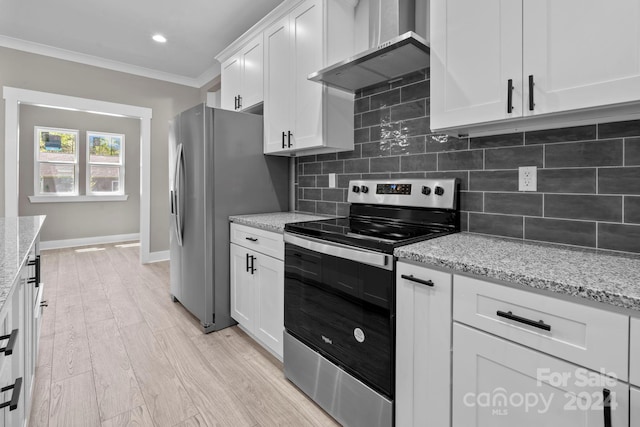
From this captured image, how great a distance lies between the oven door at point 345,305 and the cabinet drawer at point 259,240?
0.16 m

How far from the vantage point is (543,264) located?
106cm

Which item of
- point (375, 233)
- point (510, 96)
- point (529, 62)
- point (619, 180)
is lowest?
point (375, 233)

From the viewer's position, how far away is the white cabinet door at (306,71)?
215 centimetres

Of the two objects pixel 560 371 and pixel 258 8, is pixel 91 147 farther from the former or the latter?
pixel 560 371

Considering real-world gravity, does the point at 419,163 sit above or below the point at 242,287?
above

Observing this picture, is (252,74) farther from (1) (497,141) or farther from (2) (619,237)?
(2) (619,237)

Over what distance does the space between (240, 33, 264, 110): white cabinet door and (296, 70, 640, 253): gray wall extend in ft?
3.20

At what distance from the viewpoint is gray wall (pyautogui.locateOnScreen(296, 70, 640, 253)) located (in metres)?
1.25

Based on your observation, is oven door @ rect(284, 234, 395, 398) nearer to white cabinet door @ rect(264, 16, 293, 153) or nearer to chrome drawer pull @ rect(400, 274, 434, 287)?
chrome drawer pull @ rect(400, 274, 434, 287)

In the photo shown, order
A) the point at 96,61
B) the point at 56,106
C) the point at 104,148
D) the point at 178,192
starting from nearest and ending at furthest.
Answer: the point at 178,192 < the point at 56,106 < the point at 96,61 < the point at 104,148

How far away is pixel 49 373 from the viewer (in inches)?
77.1

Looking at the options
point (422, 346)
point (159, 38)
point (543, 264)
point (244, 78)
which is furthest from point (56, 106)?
point (543, 264)

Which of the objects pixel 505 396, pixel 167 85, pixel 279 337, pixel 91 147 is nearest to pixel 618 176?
pixel 505 396

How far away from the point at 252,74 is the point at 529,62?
2257 mm
